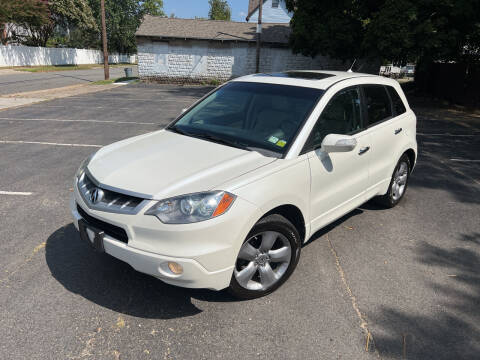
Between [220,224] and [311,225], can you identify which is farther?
Answer: [311,225]

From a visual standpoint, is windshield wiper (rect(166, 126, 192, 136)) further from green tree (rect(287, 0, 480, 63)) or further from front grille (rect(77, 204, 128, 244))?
green tree (rect(287, 0, 480, 63))

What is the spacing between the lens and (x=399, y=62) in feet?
61.0

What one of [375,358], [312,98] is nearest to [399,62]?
[312,98]

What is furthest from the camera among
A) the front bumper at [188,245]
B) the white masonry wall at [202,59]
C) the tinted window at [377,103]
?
the white masonry wall at [202,59]

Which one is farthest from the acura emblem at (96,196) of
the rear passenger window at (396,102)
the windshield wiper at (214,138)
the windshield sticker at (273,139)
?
the rear passenger window at (396,102)

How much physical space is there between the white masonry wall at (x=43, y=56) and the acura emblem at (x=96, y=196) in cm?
4373

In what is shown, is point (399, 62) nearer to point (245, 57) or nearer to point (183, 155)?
point (245, 57)

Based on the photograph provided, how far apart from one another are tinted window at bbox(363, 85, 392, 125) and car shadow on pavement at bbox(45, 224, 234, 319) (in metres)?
2.64

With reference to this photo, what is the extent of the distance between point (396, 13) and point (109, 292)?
16214mm

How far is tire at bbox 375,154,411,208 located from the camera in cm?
487

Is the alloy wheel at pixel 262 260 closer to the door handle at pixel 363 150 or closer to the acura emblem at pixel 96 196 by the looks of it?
the acura emblem at pixel 96 196

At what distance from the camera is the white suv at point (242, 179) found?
2.60 m

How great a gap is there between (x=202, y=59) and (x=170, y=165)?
24898mm

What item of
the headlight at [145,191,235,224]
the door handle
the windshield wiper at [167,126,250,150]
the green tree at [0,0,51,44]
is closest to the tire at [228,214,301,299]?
the headlight at [145,191,235,224]
